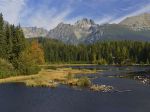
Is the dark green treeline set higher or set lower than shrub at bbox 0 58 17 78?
higher

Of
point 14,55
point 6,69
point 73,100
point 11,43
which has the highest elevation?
point 11,43

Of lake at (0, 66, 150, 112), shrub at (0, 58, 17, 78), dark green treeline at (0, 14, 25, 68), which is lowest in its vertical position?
lake at (0, 66, 150, 112)

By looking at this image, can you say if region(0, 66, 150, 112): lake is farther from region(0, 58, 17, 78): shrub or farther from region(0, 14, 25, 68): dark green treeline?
region(0, 14, 25, 68): dark green treeline

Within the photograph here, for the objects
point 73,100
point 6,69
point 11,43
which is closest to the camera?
point 73,100

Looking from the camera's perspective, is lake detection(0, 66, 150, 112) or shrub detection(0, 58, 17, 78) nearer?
lake detection(0, 66, 150, 112)

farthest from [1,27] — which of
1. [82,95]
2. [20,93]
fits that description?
[82,95]

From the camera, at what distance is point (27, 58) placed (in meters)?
118

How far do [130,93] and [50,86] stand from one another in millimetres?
23269

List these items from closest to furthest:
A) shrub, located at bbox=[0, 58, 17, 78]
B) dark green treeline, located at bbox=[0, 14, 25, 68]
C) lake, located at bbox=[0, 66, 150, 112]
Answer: lake, located at bbox=[0, 66, 150, 112] → shrub, located at bbox=[0, 58, 17, 78] → dark green treeline, located at bbox=[0, 14, 25, 68]

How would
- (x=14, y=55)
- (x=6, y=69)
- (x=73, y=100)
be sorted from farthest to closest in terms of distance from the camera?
(x=14, y=55), (x=6, y=69), (x=73, y=100)

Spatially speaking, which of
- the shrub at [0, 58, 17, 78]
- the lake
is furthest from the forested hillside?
the lake

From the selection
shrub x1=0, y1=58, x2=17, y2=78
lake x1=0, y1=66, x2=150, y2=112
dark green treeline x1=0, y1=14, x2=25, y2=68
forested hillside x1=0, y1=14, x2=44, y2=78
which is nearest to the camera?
lake x1=0, y1=66, x2=150, y2=112

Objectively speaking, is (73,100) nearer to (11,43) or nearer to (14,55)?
(14,55)

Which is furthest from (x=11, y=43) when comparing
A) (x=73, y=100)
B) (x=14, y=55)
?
(x=73, y=100)
